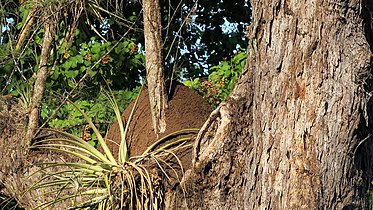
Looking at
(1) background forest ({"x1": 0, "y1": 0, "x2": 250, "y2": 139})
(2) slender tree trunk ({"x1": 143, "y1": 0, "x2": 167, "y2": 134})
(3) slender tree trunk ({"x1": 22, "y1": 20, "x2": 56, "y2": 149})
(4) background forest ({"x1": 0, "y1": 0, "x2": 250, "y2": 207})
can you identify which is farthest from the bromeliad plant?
(3) slender tree trunk ({"x1": 22, "y1": 20, "x2": 56, "y2": 149})

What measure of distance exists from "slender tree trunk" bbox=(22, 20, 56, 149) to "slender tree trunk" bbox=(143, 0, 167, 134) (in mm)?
1156

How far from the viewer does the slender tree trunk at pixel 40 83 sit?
17.4ft

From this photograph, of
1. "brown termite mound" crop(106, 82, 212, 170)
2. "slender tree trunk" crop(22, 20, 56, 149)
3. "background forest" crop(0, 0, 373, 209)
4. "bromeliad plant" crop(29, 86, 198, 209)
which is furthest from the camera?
"background forest" crop(0, 0, 373, 209)

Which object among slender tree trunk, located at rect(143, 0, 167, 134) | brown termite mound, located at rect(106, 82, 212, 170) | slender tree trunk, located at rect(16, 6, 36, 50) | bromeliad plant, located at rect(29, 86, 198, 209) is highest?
slender tree trunk, located at rect(16, 6, 36, 50)

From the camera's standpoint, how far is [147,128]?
431 cm

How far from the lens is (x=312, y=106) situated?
2.94m

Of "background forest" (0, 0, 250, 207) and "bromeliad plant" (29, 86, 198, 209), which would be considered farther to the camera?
"background forest" (0, 0, 250, 207)

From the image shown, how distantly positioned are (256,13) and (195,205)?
96cm

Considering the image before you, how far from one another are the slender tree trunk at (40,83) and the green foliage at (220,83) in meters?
1.50

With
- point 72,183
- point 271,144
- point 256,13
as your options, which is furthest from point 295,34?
point 72,183

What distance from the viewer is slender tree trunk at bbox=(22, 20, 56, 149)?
529 centimetres

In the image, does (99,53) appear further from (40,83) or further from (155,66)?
(155,66)

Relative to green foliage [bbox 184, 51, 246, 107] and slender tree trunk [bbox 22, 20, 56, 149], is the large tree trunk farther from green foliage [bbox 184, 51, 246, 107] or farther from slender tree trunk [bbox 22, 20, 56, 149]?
green foliage [bbox 184, 51, 246, 107]

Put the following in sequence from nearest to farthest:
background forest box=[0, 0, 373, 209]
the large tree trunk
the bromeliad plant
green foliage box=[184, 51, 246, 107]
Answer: the large tree trunk < the bromeliad plant < background forest box=[0, 0, 373, 209] < green foliage box=[184, 51, 246, 107]
